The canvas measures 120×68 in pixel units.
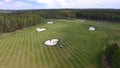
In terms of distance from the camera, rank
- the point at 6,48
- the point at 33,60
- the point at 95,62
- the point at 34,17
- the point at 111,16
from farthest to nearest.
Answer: the point at 111,16 → the point at 34,17 → the point at 6,48 → the point at 33,60 → the point at 95,62

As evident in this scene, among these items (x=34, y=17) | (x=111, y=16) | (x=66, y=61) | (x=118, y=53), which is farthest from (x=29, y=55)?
(x=111, y=16)

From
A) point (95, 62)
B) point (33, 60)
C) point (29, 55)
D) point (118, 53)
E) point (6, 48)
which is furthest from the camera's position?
point (6, 48)

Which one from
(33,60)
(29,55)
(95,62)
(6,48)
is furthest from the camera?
(6,48)

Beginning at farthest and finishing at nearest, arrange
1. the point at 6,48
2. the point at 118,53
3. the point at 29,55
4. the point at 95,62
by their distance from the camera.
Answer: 1. the point at 6,48
2. the point at 29,55
3. the point at 95,62
4. the point at 118,53

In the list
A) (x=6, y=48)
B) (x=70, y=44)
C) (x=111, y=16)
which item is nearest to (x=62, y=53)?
(x=70, y=44)

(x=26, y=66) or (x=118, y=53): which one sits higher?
(x=118, y=53)

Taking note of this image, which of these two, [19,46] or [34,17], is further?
[34,17]

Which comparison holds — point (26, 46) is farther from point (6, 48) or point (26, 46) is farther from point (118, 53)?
point (118, 53)

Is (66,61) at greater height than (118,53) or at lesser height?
lesser

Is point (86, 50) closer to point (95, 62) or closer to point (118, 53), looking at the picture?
point (95, 62)
